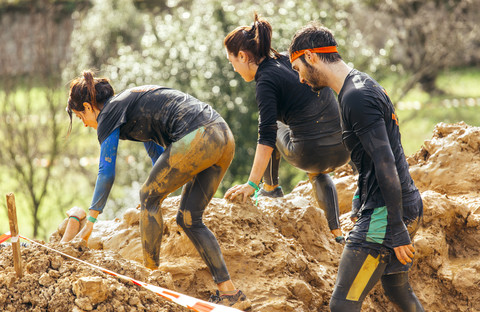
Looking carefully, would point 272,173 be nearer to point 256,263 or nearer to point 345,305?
point 256,263

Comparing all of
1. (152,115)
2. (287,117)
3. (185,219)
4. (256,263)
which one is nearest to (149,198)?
(185,219)

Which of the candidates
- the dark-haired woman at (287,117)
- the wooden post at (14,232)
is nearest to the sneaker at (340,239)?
the dark-haired woman at (287,117)

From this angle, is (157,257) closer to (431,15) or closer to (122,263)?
(122,263)

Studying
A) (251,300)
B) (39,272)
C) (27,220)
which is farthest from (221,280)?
(27,220)

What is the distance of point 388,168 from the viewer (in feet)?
11.1

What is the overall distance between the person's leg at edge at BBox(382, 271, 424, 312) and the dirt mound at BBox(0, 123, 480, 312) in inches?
39.2

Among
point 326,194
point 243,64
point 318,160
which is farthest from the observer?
point 326,194

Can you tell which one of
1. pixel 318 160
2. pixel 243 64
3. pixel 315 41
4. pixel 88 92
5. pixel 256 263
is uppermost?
pixel 315 41

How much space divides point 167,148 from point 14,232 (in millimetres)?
1157

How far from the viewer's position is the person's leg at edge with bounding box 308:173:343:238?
18.4 feet

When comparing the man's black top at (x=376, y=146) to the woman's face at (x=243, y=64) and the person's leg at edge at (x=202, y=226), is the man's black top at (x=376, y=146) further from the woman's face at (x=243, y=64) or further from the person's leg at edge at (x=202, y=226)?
the woman's face at (x=243, y=64)

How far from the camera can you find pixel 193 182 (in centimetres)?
446

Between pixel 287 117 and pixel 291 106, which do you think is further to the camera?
pixel 287 117

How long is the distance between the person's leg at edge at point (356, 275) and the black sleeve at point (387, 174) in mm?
170
